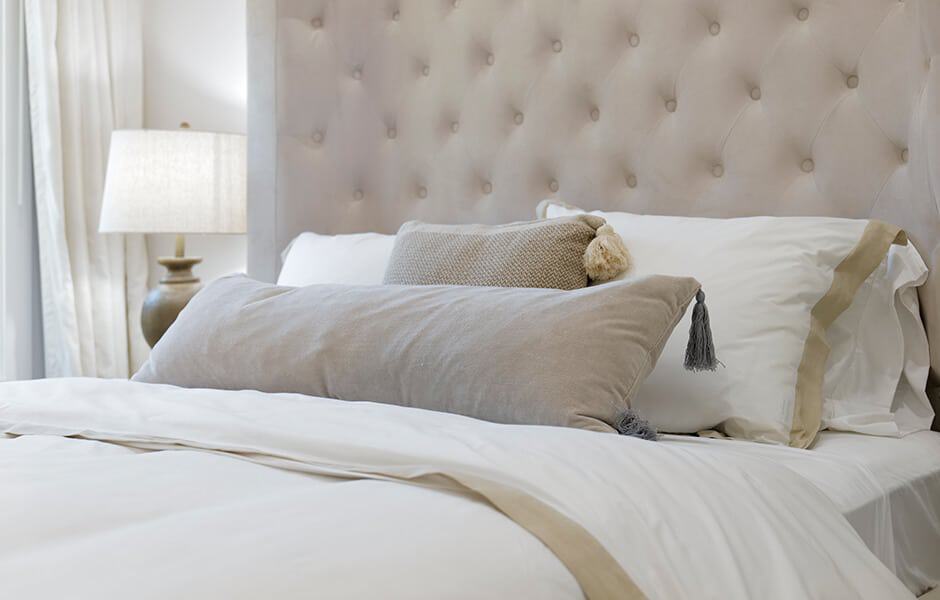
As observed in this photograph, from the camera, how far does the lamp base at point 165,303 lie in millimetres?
2758

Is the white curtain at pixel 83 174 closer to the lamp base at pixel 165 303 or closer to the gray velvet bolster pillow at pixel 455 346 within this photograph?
the lamp base at pixel 165 303

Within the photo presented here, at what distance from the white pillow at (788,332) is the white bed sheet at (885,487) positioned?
69mm

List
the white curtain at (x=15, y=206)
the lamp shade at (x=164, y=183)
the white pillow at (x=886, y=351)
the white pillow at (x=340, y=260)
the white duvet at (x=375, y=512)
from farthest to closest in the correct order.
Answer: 1. the white curtain at (x=15, y=206)
2. the lamp shade at (x=164, y=183)
3. the white pillow at (x=340, y=260)
4. the white pillow at (x=886, y=351)
5. the white duvet at (x=375, y=512)

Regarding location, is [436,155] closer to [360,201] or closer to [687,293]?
[360,201]

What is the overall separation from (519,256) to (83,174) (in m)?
1.95

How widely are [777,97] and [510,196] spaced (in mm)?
617

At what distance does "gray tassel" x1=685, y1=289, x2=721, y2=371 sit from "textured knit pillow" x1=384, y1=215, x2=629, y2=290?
291 millimetres

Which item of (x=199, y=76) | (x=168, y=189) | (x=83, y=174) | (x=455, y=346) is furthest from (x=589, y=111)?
(x=83, y=174)

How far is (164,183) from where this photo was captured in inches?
107

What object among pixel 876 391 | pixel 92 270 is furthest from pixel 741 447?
pixel 92 270

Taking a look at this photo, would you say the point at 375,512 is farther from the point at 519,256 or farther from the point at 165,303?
the point at 165,303

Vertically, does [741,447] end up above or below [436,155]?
below

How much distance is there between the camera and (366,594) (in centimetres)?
80

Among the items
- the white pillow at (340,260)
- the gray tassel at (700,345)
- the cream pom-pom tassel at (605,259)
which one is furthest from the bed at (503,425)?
the cream pom-pom tassel at (605,259)
